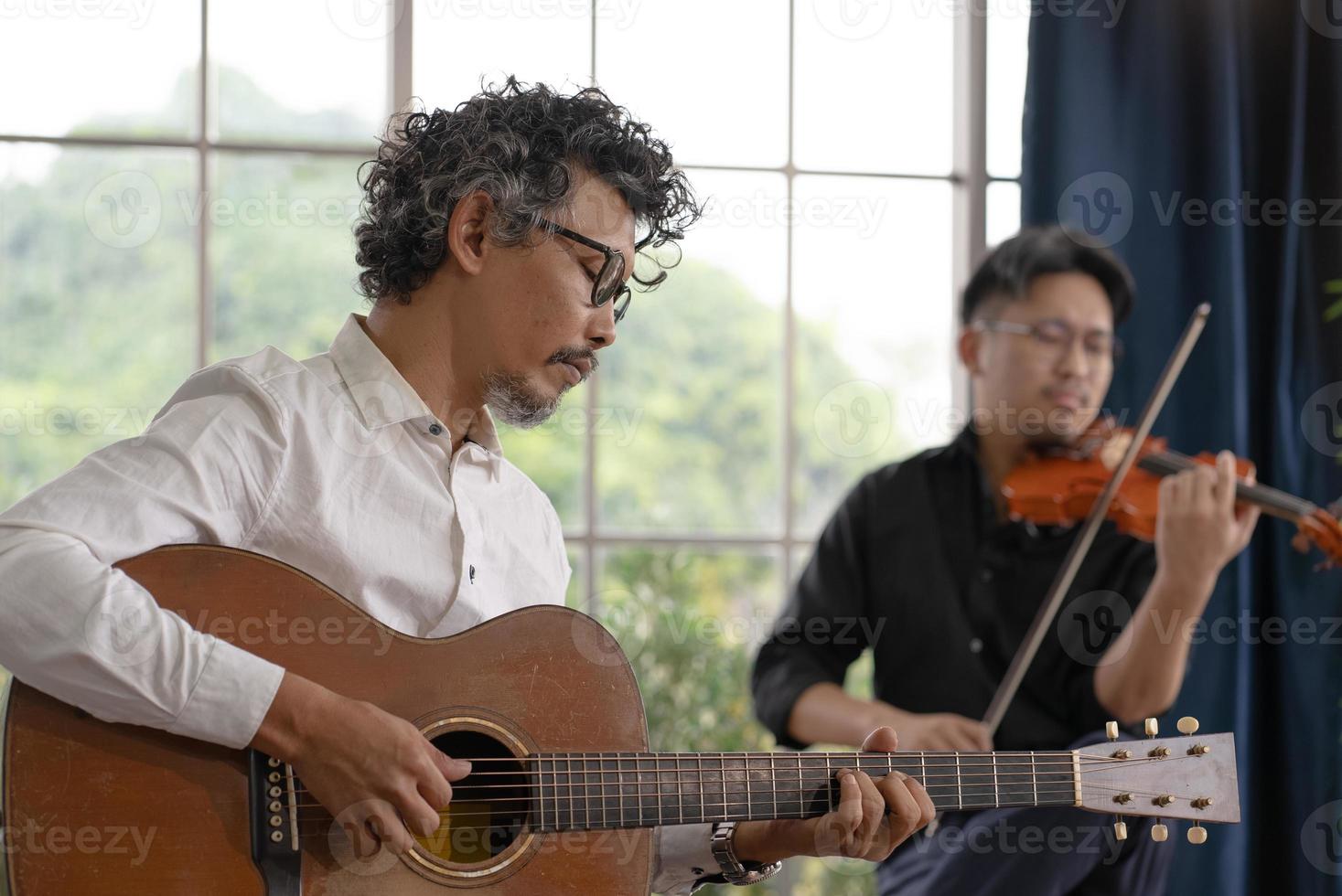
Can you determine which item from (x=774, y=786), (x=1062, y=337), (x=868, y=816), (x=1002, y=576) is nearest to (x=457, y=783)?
(x=774, y=786)

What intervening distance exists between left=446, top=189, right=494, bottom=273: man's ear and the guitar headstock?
1.01m

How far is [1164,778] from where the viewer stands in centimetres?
161

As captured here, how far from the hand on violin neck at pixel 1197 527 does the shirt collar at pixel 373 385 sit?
1408 mm

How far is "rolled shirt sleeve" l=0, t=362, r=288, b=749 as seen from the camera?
1.20 meters

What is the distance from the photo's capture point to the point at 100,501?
1273 millimetres

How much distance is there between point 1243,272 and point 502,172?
→ 2041 millimetres

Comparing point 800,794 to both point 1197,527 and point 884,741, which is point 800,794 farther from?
point 1197,527

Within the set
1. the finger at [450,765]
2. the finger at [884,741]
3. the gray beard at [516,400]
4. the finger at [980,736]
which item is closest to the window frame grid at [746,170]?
the finger at [980,736]

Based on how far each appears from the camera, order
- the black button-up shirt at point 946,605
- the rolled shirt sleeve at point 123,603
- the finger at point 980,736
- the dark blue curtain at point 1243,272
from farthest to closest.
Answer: the dark blue curtain at point 1243,272, the black button-up shirt at point 946,605, the finger at point 980,736, the rolled shirt sleeve at point 123,603

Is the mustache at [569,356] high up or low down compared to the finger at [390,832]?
up

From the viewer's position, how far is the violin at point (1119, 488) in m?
2.32

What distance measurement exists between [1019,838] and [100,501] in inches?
61.6

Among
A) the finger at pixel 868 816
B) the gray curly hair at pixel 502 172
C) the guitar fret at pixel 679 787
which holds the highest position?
the gray curly hair at pixel 502 172

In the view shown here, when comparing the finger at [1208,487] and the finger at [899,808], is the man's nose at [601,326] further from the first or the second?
the finger at [1208,487]
